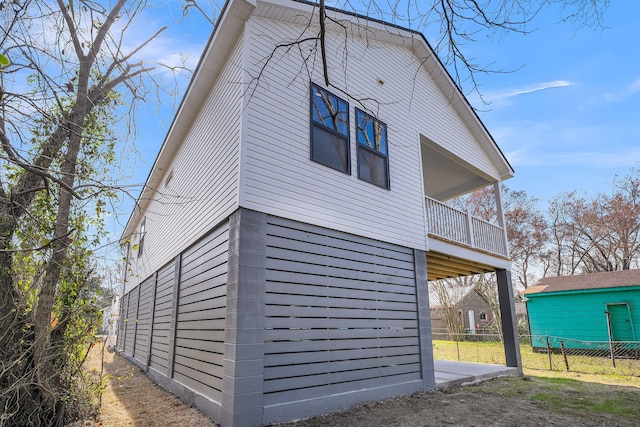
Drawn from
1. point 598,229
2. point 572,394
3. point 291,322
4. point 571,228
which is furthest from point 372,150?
point 571,228

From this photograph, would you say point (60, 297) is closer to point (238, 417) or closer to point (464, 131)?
point (238, 417)

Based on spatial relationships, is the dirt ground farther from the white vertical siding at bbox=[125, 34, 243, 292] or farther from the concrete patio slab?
the white vertical siding at bbox=[125, 34, 243, 292]

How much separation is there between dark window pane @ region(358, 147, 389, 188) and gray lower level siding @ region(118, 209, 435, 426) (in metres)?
1.15

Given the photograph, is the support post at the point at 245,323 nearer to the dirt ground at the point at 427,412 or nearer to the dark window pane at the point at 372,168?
the dirt ground at the point at 427,412

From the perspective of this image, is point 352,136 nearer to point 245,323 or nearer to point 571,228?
point 245,323

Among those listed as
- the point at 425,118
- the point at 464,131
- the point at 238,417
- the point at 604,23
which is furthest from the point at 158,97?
the point at 464,131

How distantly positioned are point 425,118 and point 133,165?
6.28 m

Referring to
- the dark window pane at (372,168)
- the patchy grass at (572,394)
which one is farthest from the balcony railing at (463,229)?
the patchy grass at (572,394)

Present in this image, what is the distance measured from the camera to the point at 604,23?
2865 mm

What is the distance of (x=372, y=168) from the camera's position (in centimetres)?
675

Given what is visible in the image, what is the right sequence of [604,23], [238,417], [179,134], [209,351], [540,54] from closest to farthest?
[604,23], [540,54], [238,417], [209,351], [179,134]

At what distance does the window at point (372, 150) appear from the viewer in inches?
260

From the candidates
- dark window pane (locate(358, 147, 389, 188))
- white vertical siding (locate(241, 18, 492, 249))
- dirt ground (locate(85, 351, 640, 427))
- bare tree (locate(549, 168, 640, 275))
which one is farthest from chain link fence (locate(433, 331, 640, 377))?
bare tree (locate(549, 168, 640, 275))

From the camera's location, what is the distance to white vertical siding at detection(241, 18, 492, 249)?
5.17 m
